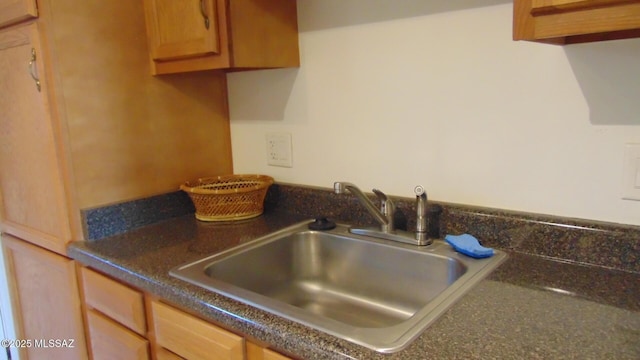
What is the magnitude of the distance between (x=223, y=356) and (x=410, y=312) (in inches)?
18.8

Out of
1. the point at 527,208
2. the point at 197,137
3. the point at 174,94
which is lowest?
the point at 527,208

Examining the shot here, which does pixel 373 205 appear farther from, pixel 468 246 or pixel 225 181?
pixel 225 181

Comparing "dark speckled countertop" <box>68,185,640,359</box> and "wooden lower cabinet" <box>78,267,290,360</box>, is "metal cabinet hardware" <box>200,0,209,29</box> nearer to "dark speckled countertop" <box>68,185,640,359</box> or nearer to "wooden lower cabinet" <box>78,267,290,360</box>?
"dark speckled countertop" <box>68,185,640,359</box>

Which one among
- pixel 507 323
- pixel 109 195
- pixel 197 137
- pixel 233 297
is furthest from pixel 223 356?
pixel 197 137

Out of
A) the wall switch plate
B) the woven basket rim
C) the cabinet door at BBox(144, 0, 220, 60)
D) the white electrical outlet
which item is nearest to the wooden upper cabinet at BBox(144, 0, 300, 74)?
the cabinet door at BBox(144, 0, 220, 60)

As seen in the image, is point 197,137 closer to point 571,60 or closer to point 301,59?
point 301,59

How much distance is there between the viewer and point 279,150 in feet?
5.13

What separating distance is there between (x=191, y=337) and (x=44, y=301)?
2.73 ft

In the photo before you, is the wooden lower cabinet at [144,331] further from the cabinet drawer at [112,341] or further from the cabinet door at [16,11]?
the cabinet door at [16,11]

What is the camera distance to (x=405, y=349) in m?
0.69

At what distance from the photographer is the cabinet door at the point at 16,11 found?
1.22 metres

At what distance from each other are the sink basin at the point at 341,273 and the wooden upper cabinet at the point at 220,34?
0.51 meters

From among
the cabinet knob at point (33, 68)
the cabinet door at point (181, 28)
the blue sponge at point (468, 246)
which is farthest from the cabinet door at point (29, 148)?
the blue sponge at point (468, 246)

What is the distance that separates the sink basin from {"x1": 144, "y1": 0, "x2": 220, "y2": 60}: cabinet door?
57cm
